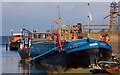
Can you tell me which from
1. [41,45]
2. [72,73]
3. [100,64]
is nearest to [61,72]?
[72,73]

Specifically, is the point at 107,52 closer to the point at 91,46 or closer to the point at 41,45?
the point at 91,46

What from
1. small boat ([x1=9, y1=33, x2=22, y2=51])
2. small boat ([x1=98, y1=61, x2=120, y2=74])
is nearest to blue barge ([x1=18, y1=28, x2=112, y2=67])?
small boat ([x1=98, y1=61, x2=120, y2=74])

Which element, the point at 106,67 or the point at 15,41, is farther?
the point at 15,41

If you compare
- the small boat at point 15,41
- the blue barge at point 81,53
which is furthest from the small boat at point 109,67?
the small boat at point 15,41

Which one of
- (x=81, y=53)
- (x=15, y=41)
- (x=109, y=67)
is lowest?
(x=109, y=67)

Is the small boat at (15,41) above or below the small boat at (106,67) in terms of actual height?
above

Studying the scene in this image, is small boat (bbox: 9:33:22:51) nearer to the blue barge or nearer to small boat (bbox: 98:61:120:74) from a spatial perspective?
the blue barge

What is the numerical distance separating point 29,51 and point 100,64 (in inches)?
1033

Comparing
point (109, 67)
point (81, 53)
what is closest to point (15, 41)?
point (81, 53)

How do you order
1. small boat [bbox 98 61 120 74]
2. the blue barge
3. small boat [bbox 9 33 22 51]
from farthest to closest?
1. small boat [bbox 9 33 22 51]
2. the blue barge
3. small boat [bbox 98 61 120 74]

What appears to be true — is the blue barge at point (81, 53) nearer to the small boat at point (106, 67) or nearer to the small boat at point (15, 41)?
the small boat at point (106, 67)

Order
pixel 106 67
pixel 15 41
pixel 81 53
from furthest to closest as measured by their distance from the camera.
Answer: pixel 15 41 < pixel 81 53 < pixel 106 67

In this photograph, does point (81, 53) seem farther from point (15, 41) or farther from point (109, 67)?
point (15, 41)

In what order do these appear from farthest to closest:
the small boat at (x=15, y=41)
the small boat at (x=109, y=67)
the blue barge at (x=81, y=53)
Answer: the small boat at (x=15, y=41) < the blue barge at (x=81, y=53) < the small boat at (x=109, y=67)
